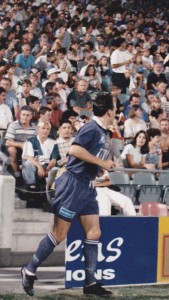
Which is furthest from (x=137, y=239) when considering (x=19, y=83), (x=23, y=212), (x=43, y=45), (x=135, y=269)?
(x=43, y=45)

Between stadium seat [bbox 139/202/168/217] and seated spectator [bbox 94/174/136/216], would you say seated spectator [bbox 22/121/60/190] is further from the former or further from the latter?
stadium seat [bbox 139/202/168/217]

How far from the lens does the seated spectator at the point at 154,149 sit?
14.3 metres

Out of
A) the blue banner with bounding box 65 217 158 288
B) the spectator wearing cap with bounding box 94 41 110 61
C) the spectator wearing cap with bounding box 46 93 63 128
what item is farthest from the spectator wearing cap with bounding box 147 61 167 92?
the blue banner with bounding box 65 217 158 288

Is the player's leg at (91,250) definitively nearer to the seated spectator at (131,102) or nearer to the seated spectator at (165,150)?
the seated spectator at (165,150)

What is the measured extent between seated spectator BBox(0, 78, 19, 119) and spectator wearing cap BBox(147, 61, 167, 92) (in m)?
5.83

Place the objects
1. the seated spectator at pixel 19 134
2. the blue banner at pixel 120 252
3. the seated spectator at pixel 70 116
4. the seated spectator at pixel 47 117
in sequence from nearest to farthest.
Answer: the blue banner at pixel 120 252 → the seated spectator at pixel 19 134 → the seated spectator at pixel 47 117 → the seated spectator at pixel 70 116

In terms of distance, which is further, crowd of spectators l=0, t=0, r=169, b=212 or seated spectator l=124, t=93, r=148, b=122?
seated spectator l=124, t=93, r=148, b=122

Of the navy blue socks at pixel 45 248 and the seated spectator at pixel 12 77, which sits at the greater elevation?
the seated spectator at pixel 12 77

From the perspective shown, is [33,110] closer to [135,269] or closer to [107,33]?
[135,269]

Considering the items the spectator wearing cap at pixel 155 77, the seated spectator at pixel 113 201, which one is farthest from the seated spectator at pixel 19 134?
the spectator wearing cap at pixel 155 77

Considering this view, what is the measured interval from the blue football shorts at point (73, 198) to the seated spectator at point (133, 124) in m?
7.29

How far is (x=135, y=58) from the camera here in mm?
22078

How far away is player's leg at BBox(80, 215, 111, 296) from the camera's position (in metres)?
8.34

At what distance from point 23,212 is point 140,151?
2.94 metres
